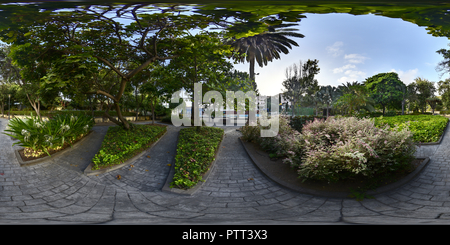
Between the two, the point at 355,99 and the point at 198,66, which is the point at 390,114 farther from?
the point at 198,66

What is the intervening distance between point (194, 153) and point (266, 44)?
6.15 ft

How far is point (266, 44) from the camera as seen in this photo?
6.74 feet

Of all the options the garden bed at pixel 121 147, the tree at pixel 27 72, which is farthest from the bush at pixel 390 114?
the tree at pixel 27 72

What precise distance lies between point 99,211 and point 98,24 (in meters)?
2.10

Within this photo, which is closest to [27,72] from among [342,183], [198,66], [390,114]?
[198,66]

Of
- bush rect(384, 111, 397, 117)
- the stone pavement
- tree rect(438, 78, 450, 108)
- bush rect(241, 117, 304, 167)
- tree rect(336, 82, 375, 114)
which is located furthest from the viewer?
bush rect(241, 117, 304, 167)

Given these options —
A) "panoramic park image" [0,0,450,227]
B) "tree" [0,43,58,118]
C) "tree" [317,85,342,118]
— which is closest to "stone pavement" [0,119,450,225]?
"panoramic park image" [0,0,450,227]

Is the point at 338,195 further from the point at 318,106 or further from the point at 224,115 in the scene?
the point at 224,115

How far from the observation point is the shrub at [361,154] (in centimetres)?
187

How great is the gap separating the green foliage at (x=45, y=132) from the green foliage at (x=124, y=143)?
490 millimetres

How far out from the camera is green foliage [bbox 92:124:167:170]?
2.11 m

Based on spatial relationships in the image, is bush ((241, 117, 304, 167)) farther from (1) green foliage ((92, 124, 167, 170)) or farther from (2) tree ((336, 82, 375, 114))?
(1) green foliage ((92, 124, 167, 170))

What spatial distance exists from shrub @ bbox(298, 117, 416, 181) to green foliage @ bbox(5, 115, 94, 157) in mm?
3532

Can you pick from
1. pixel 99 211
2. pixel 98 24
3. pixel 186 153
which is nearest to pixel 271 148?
pixel 186 153
